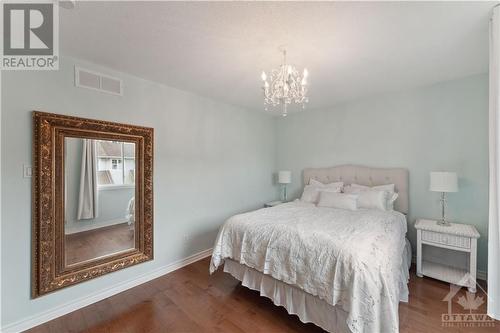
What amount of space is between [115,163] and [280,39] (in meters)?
2.23

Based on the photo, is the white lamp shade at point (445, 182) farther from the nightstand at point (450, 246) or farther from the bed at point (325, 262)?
the bed at point (325, 262)

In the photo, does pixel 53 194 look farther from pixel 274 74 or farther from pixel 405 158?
pixel 405 158

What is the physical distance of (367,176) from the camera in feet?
11.2

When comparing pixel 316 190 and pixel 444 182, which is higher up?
pixel 444 182

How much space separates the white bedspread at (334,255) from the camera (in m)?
1.43

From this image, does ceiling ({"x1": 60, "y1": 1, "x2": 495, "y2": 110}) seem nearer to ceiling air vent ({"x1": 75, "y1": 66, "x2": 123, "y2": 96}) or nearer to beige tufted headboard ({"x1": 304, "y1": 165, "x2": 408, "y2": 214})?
ceiling air vent ({"x1": 75, "y1": 66, "x2": 123, "y2": 96})

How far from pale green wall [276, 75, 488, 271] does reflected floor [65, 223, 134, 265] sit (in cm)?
337

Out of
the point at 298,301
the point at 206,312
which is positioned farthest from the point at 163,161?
the point at 298,301

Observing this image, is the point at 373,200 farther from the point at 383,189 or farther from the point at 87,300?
the point at 87,300

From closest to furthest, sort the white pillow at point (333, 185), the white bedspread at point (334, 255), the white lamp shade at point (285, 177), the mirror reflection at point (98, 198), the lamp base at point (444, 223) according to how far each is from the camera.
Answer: the white bedspread at point (334, 255)
the mirror reflection at point (98, 198)
the lamp base at point (444, 223)
the white pillow at point (333, 185)
the white lamp shade at point (285, 177)

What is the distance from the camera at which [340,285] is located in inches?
60.0

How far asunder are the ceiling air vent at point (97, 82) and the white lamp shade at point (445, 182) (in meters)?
3.91

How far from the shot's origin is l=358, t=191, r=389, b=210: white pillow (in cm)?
290

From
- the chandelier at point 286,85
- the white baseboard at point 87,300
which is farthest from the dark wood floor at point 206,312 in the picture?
the chandelier at point 286,85
